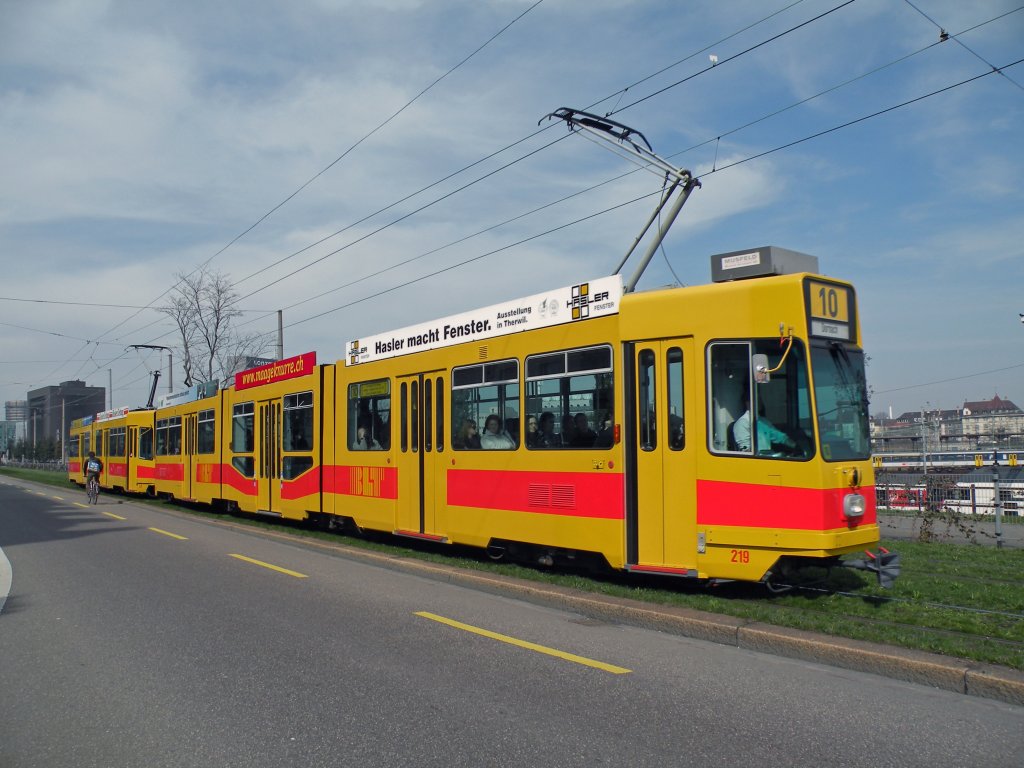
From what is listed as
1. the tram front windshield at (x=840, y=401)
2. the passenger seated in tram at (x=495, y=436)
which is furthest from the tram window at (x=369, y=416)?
the tram front windshield at (x=840, y=401)

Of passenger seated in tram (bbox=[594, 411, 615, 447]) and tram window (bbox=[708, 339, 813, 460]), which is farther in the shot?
passenger seated in tram (bbox=[594, 411, 615, 447])

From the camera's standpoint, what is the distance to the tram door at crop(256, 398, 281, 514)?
1759cm

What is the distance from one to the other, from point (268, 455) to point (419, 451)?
264 inches

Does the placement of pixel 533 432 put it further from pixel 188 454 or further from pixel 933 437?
pixel 188 454

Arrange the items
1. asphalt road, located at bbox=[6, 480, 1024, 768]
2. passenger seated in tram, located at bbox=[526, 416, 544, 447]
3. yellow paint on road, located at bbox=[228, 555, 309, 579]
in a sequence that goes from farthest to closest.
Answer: yellow paint on road, located at bbox=[228, 555, 309, 579] < passenger seated in tram, located at bbox=[526, 416, 544, 447] < asphalt road, located at bbox=[6, 480, 1024, 768]

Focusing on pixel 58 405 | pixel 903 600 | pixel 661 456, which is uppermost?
pixel 58 405

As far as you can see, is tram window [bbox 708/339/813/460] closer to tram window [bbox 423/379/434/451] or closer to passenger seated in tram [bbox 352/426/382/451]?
tram window [bbox 423/379/434/451]

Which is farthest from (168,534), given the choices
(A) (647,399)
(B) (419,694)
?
(B) (419,694)

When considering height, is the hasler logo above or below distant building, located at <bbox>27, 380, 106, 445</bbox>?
below

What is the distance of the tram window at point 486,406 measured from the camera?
10750 mm

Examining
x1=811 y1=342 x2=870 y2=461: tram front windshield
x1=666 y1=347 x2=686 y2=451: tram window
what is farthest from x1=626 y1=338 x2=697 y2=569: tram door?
x1=811 y1=342 x2=870 y2=461: tram front windshield

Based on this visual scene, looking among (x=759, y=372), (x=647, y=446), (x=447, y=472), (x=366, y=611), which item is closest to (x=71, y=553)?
(x=447, y=472)

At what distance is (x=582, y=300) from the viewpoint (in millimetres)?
9812

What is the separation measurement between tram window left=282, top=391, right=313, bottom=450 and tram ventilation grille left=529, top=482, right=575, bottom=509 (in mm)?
7003
